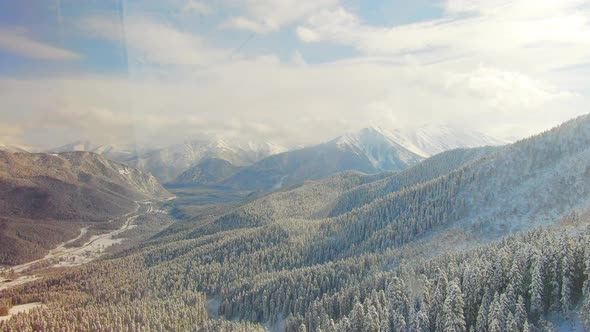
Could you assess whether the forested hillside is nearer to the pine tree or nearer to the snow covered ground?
the pine tree

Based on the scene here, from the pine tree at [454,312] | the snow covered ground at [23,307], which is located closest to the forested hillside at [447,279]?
the pine tree at [454,312]

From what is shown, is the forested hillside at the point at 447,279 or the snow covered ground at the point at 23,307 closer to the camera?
the forested hillside at the point at 447,279

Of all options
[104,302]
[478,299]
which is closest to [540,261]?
[478,299]

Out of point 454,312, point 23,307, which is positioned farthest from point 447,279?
point 23,307

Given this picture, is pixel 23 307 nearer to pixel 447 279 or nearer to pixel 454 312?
pixel 447 279

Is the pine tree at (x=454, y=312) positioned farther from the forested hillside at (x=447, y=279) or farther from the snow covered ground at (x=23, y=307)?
the snow covered ground at (x=23, y=307)

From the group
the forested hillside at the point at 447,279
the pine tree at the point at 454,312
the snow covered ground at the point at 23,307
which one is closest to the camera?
the pine tree at the point at 454,312

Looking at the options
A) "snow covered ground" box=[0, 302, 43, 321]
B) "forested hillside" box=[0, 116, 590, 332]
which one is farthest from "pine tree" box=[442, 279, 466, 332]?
"snow covered ground" box=[0, 302, 43, 321]

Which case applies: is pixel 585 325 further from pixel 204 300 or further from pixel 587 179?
pixel 204 300

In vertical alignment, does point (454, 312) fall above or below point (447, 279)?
below

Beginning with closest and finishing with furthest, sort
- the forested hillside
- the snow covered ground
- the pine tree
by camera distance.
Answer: the pine tree → the forested hillside → the snow covered ground

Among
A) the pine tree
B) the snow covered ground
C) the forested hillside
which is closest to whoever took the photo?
the pine tree
